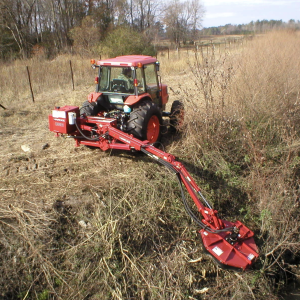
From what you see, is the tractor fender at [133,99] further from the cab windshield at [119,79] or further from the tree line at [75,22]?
the tree line at [75,22]

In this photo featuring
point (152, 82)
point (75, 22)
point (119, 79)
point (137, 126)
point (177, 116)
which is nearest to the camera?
point (137, 126)

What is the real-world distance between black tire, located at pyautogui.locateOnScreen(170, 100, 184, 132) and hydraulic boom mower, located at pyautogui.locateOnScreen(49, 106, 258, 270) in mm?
1478

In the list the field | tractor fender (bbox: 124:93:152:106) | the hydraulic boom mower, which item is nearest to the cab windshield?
tractor fender (bbox: 124:93:152:106)

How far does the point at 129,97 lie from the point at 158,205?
1.87 m

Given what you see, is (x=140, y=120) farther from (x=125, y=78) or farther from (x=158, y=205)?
(x=158, y=205)

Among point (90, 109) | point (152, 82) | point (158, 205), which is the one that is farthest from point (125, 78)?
point (158, 205)

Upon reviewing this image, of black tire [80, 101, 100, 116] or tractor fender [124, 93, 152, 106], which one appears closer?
tractor fender [124, 93, 152, 106]

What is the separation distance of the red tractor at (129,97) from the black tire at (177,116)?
0.50 ft

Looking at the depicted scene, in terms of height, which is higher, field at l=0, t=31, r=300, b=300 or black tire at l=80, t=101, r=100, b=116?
black tire at l=80, t=101, r=100, b=116

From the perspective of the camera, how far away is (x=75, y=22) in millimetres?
26594

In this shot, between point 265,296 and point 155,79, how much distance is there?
4.00 m

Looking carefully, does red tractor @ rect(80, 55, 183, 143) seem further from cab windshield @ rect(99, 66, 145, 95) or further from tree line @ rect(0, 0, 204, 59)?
tree line @ rect(0, 0, 204, 59)

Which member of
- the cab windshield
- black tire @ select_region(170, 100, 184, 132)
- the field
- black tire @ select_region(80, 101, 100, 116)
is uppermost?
the cab windshield

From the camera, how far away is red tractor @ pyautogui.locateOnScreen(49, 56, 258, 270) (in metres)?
3.58
